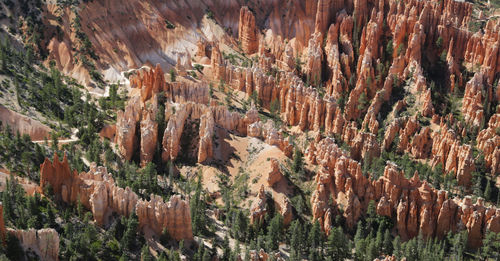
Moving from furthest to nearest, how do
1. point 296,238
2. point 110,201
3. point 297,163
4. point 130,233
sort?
point 297,163 → point 296,238 → point 110,201 → point 130,233

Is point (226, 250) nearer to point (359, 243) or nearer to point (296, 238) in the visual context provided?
point (296, 238)

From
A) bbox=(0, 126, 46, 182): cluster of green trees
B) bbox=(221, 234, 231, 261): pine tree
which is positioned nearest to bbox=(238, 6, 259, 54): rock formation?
bbox=(0, 126, 46, 182): cluster of green trees

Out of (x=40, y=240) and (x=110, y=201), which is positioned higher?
(x=110, y=201)

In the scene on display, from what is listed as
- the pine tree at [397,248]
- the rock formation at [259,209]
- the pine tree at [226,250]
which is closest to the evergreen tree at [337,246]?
the pine tree at [397,248]

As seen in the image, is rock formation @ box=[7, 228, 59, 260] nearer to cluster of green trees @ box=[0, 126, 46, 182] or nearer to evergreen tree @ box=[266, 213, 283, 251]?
cluster of green trees @ box=[0, 126, 46, 182]

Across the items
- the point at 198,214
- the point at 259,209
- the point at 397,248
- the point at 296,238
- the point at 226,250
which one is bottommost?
the point at 226,250

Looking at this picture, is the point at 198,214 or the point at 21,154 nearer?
the point at 198,214

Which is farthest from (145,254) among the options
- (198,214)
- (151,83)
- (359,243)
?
(151,83)

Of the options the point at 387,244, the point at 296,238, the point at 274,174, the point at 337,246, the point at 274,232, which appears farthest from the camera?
the point at 274,174

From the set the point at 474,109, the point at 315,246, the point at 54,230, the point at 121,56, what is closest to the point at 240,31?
the point at 121,56
